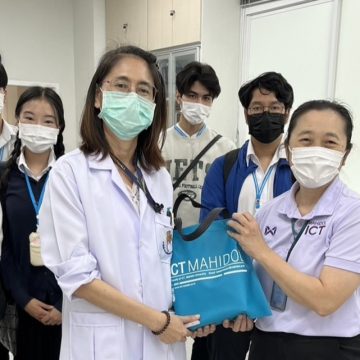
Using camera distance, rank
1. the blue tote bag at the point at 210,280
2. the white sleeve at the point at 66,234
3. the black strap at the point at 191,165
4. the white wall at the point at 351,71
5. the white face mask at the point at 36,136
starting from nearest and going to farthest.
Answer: the white sleeve at the point at 66,234 → the blue tote bag at the point at 210,280 → the white face mask at the point at 36,136 → the black strap at the point at 191,165 → the white wall at the point at 351,71

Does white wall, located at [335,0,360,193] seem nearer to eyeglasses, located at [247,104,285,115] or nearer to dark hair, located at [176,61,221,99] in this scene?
dark hair, located at [176,61,221,99]

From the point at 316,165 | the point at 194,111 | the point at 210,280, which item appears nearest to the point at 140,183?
the point at 210,280

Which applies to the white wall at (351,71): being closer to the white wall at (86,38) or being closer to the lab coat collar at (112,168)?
the lab coat collar at (112,168)

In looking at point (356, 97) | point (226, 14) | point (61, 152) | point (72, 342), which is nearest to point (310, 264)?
point (72, 342)

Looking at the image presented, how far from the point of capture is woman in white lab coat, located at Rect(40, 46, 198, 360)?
1.05m

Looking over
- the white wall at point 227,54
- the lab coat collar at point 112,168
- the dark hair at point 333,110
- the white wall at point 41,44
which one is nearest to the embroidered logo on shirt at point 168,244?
the lab coat collar at point 112,168

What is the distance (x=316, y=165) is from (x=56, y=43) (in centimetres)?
551

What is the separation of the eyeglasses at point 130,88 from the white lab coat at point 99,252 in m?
0.23

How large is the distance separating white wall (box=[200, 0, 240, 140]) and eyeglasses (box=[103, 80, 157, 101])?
10.2 feet

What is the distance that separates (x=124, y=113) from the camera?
1.16 meters

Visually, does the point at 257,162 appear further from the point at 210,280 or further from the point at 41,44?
the point at 41,44

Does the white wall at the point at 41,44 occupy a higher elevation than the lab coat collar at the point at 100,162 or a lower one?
higher

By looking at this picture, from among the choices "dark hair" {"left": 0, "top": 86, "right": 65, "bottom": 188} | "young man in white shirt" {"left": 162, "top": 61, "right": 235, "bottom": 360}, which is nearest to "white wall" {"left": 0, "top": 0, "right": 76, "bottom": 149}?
"young man in white shirt" {"left": 162, "top": 61, "right": 235, "bottom": 360}

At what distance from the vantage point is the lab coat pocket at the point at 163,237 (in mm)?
1165
